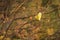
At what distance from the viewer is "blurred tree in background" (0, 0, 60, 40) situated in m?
3.24

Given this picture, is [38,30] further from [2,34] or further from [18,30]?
[2,34]

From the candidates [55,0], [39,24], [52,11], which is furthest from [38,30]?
[55,0]

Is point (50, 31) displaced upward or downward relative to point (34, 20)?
downward

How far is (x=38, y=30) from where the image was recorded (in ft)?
10.8

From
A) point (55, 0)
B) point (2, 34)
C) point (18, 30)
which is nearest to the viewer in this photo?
point (2, 34)

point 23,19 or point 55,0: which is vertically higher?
point 55,0

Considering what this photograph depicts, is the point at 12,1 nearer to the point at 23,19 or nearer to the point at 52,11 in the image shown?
the point at 23,19

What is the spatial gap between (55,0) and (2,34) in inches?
46.3

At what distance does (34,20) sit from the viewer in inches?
130

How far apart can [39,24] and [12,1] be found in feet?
1.90

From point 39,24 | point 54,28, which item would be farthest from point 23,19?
point 54,28

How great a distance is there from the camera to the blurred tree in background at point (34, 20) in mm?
3242

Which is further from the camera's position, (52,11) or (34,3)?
(34,3)

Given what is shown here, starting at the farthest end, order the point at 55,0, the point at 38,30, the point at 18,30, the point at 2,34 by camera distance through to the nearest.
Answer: the point at 55,0
the point at 38,30
the point at 18,30
the point at 2,34
